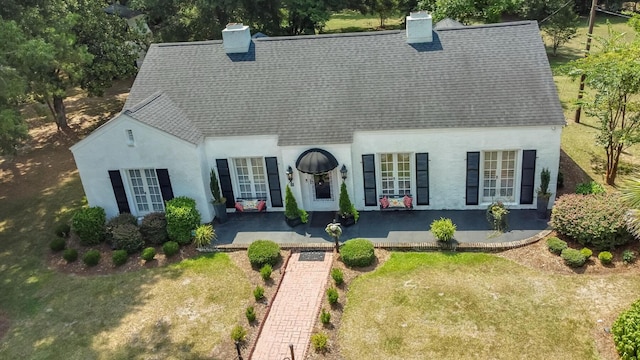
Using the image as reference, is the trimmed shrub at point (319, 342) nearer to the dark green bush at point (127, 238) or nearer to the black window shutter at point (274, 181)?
the black window shutter at point (274, 181)

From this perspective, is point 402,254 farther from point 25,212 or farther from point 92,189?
point 25,212

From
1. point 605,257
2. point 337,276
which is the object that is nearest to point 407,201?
point 337,276

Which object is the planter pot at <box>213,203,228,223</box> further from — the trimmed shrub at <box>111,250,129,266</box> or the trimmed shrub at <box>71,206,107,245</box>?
the trimmed shrub at <box>71,206,107,245</box>

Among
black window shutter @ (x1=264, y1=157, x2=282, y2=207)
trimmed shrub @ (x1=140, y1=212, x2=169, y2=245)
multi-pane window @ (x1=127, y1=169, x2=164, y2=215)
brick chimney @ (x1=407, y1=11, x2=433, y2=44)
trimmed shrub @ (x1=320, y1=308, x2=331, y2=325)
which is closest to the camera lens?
trimmed shrub @ (x1=320, y1=308, x2=331, y2=325)

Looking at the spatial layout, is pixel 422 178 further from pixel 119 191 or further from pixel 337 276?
pixel 119 191

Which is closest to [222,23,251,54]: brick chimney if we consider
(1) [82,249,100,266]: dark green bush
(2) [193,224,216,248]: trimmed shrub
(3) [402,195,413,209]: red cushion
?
(2) [193,224,216,248]: trimmed shrub

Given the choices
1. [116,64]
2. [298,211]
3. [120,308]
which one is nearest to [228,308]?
[120,308]

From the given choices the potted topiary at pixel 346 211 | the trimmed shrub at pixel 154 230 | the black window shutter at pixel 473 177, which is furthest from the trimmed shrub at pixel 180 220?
the black window shutter at pixel 473 177
